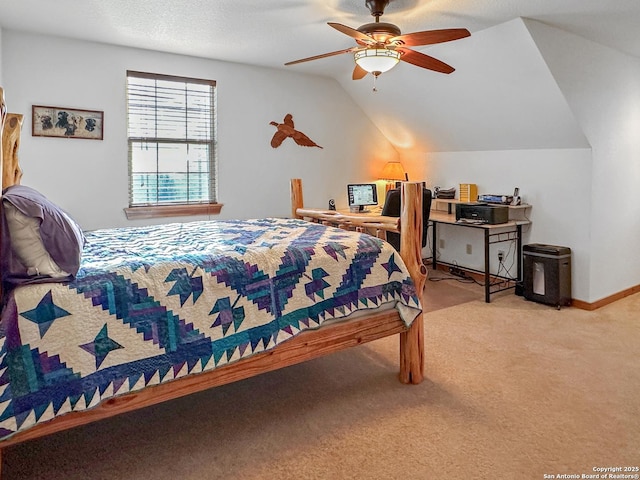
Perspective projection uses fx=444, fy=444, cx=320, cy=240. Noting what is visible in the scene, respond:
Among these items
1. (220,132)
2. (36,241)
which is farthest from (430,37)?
(220,132)

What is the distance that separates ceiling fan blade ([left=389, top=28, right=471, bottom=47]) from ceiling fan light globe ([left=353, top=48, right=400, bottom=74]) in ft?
0.25

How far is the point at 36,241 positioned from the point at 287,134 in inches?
140

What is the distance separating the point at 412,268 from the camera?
2.50m

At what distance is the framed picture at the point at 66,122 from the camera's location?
3.63m

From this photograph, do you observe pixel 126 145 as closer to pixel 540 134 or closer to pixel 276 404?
pixel 276 404

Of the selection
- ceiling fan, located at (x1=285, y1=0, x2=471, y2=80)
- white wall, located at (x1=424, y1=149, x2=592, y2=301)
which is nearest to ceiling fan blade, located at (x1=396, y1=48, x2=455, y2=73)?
ceiling fan, located at (x1=285, y1=0, x2=471, y2=80)

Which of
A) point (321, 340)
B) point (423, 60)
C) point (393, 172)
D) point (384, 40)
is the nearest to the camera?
point (321, 340)

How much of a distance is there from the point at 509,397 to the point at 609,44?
310 cm

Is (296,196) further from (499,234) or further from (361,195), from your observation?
(499,234)

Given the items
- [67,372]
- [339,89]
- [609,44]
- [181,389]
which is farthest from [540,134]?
[67,372]

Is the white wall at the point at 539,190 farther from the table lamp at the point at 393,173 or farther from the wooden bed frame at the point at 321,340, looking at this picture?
the wooden bed frame at the point at 321,340

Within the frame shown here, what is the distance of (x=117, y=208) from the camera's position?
13.2ft

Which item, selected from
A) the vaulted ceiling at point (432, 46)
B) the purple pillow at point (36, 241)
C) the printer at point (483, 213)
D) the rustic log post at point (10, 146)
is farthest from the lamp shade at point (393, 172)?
the purple pillow at point (36, 241)

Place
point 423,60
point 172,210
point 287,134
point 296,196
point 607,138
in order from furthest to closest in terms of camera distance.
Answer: point 287,134
point 172,210
point 607,138
point 296,196
point 423,60
